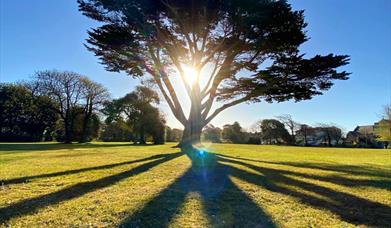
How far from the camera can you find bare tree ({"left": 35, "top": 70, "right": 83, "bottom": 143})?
36062mm

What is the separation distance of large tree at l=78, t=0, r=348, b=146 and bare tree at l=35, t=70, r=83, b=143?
20565 mm

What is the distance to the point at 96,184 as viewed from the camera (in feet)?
20.6

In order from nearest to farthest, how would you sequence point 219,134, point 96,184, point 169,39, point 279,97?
point 96,184
point 169,39
point 279,97
point 219,134

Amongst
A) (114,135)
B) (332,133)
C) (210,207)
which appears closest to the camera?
(210,207)

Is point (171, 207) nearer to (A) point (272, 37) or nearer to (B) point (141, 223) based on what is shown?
(B) point (141, 223)

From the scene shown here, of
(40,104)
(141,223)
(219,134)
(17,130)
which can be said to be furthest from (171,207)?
(219,134)

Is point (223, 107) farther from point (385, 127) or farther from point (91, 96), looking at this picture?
point (385, 127)

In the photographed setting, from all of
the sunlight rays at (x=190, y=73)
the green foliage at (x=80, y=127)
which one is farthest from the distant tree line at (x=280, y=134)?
the sunlight rays at (x=190, y=73)

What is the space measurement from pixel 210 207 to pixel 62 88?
37165 mm

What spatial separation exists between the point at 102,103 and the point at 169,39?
24685mm

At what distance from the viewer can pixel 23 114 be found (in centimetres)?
4538

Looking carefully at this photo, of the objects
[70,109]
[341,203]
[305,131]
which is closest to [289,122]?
[305,131]

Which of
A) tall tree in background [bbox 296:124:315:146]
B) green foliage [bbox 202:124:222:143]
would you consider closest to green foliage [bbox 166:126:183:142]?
green foliage [bbox 202:124:222:143]

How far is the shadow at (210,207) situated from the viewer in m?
3.81
